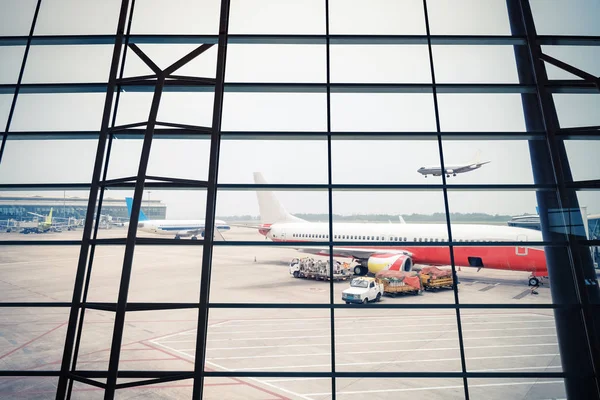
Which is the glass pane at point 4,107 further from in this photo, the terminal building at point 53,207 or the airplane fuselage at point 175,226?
the airplane fuselage at point 175,226

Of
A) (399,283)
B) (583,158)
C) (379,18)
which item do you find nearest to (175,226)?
(399,283)

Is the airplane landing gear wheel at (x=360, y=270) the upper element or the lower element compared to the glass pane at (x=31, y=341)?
upper

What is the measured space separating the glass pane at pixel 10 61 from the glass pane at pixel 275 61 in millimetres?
3088

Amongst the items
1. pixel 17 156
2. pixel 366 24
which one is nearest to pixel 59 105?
pixel 17 156

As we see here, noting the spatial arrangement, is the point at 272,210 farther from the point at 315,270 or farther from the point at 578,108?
the point at 578,108

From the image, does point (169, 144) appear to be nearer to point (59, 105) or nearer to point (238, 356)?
point (59, 105)

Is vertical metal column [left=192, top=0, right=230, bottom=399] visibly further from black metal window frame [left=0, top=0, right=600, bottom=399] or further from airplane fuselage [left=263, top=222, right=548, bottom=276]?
airplane fuselage [left=263, top=222, right=548, bottom=276]

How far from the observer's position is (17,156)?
4.02 meters

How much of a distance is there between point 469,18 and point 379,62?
57.6 inches

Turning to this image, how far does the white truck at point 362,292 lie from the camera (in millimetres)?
10291

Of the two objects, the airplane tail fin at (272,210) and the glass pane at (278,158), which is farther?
the airplane tail fin at (272,210)

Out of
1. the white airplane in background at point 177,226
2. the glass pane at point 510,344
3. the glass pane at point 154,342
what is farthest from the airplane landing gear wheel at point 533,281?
the white airplane in background at point 177,226

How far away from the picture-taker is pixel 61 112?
4.34 meters

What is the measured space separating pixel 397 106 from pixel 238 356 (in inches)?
297
